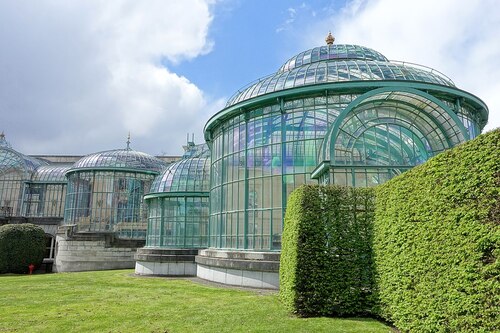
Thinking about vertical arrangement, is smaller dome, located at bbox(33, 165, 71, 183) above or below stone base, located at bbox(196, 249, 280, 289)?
above

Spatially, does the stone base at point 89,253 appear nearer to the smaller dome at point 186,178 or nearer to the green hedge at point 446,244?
the smaller dome at point 186,178

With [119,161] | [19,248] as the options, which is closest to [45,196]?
[119,161]

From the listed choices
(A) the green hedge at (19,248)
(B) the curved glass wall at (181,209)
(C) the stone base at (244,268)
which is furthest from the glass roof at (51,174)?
(C) the stone base at (244,268)

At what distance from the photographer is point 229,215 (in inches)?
768

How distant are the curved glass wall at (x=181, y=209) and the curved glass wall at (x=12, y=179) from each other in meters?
25.5

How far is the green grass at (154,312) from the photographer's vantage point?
9.44 meters

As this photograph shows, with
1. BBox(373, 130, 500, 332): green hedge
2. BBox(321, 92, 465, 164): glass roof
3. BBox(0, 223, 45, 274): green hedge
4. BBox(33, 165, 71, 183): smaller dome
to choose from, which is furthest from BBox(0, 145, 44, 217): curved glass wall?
BBox(373, 130, 500, 332): green hedge

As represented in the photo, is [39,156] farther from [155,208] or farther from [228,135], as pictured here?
A: [228,135]

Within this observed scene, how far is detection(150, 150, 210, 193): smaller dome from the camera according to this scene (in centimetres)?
2552

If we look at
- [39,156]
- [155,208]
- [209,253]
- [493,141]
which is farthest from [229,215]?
[39,156]

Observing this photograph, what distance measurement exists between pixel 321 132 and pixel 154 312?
10367 mm

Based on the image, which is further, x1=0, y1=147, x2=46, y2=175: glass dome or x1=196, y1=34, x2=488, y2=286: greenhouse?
x1=0, y1=147, x2=46, y2=175: glass dome

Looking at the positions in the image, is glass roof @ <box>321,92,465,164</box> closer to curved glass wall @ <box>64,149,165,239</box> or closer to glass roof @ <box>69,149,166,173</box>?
curved glass wall @ <box>64,149,165,239</box>

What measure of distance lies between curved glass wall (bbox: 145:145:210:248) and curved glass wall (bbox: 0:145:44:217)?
1006 inches
